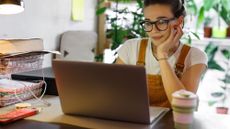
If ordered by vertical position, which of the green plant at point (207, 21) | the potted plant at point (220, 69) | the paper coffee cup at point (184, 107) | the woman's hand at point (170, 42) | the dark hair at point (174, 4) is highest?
the dark hair at point (174, 4)

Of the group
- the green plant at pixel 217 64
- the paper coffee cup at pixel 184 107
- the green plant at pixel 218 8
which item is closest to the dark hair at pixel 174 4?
the paper coffee cup at pixel 184 107

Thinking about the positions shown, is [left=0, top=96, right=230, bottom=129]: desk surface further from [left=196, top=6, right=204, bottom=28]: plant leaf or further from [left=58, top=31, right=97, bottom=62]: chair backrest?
[left=196, top=6, right=204, bottom=28]: plant leaf

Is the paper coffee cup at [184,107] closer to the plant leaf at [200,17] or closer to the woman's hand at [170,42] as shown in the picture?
the woman's hand at [170,42]

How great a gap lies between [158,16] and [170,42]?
0.42ft

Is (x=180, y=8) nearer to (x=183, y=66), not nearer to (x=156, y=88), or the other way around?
(x=183, y=66)

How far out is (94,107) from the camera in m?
1.08

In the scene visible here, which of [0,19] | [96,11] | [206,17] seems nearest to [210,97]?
[206,17]

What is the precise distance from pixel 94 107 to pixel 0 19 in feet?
3.26

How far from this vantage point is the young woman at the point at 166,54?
52.2 inches

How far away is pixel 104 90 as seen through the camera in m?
1.03

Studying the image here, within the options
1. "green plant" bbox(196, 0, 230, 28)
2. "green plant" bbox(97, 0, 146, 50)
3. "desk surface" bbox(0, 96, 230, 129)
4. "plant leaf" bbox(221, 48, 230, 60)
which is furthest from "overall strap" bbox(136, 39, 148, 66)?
"plant leaf" bbox(221, 48, 230, 60)

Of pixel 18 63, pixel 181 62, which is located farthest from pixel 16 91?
pixel 181 62

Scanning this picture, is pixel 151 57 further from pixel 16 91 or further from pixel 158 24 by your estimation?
pixel 16 91

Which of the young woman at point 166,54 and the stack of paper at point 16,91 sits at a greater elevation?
the young woman at point 166,54
